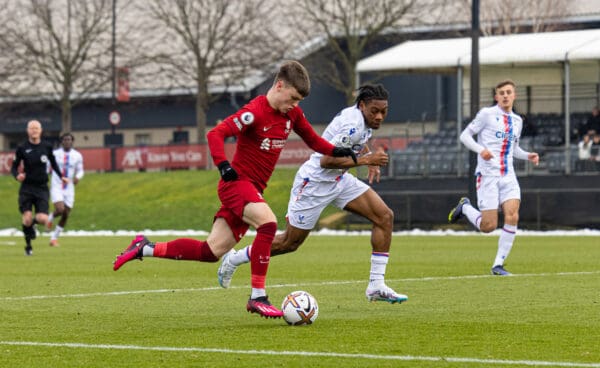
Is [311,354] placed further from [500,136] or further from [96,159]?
[96,159]

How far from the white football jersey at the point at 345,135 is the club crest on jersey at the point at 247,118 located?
167cm

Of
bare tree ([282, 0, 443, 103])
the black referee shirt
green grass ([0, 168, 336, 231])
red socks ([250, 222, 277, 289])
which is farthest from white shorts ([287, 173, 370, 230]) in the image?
bare tree ([282, 0, 443, 103])

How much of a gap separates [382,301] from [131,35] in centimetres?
4548

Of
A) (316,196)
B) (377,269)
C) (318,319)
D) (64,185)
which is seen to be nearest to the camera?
(318,319)

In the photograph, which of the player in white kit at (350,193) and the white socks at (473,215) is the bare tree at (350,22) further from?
the player in white kit at (350,193)

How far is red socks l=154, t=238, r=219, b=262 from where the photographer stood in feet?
34.9

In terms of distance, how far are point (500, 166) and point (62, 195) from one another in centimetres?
1325

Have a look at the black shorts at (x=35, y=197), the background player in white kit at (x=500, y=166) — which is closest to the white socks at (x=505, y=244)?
the background player in white kit at (x=500, y=166)

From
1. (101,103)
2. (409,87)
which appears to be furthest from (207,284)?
(101,103)

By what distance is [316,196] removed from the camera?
12109 mm

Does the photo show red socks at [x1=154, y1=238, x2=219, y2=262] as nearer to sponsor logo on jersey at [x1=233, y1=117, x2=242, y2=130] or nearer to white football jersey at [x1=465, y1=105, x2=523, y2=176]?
sponsor logo on jersey at [x1=233, y1=117, x2=242, y2=130]

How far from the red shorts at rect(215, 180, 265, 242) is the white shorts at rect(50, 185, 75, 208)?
54.6 ft

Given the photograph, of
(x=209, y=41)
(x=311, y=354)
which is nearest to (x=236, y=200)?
(x=311, y=354)

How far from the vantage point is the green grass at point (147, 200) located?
124 feet
